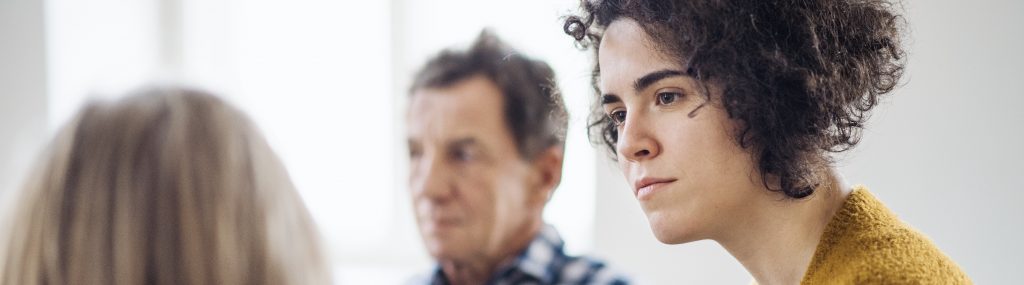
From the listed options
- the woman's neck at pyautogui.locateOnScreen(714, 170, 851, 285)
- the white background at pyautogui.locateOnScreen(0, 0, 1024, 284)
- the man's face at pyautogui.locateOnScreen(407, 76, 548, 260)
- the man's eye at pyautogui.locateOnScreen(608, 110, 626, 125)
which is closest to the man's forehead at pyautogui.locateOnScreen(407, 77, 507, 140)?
the man's face at pyautogui.locateOnScreen(407, 76, 548, 260)

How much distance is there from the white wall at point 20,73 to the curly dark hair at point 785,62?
241cm

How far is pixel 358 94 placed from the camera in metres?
3.01

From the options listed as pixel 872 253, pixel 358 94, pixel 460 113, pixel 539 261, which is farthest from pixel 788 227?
pixel 358 94

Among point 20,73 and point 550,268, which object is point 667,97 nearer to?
point 550,268

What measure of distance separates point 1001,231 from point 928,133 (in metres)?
0.20

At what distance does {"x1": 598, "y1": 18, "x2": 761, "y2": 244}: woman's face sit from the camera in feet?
3.13

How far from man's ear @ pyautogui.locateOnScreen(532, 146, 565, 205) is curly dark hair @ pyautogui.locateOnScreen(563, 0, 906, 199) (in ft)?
2.18

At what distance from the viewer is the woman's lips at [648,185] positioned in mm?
979

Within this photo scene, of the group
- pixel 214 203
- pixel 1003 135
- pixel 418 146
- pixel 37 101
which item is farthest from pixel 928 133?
pixel 37 101

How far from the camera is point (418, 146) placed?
5.34 feet

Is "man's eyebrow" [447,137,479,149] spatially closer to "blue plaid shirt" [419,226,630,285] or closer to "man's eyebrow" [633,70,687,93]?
"blue plaid shirt" [419,226,630,285]

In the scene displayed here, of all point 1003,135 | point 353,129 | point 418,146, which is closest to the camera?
point 1003,135

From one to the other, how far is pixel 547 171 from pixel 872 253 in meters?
0.79

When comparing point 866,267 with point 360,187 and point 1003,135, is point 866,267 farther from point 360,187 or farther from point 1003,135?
point 360,187
